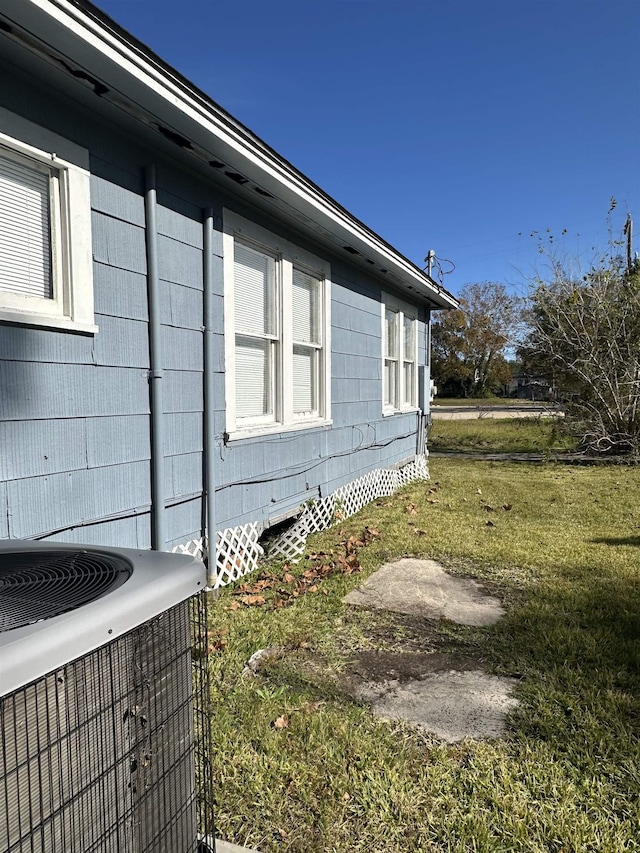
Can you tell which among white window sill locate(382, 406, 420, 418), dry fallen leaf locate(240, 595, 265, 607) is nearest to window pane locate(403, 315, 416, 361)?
white window sill locate(382, 406, 420, 418)

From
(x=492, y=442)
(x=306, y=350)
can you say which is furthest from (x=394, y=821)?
(x=492, y=442)

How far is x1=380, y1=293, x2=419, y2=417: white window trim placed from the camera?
Result: 817cm

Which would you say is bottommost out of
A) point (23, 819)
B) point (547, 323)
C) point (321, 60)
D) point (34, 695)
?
point (23, 819)

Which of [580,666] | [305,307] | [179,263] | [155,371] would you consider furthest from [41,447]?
[305,307]

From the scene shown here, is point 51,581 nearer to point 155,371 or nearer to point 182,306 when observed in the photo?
point 155,371

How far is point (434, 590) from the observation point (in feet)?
13.6

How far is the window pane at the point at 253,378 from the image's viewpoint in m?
4.73

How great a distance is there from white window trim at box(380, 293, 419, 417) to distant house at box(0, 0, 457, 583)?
2.29m

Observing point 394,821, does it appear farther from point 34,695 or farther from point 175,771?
point 34,695

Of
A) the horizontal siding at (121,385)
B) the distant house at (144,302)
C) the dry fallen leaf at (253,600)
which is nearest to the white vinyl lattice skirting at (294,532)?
the distant house at (144,302)

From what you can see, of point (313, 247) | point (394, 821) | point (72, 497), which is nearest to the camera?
point (394, 821)

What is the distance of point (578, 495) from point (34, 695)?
795 cm

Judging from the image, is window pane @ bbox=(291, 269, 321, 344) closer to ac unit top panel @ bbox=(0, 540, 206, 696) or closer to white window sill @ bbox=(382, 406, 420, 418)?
white window sill @ bbox=(382, 406, 420, 418)

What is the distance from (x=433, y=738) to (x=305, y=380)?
4074 mm
